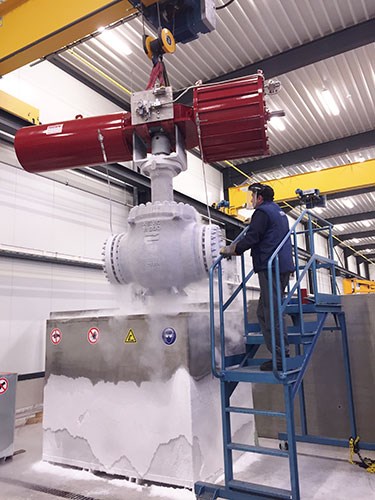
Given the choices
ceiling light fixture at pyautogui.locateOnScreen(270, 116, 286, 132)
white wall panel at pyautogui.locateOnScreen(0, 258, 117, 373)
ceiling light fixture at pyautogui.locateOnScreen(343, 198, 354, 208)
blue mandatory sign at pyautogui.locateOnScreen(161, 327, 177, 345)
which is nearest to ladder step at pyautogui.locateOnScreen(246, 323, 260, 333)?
blue mandatory sign at pyautogui.locateOnScreen(161, 327, 177, 345)

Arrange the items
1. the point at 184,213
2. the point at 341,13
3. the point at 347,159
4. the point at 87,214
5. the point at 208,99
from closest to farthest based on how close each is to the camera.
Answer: the point at 208,99 → the point at 184,213 → the point at 341,13 → the point at 87,214 → the point at 347,159

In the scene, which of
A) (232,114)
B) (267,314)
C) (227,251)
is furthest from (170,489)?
(232,114)

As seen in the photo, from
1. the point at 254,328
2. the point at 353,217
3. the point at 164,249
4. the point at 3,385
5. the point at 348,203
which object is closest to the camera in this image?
the point at 164,249

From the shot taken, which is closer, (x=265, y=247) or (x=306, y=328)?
(x=265, y=247)

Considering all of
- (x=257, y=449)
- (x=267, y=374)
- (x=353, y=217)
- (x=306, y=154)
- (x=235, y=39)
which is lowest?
(x=257, y=449)

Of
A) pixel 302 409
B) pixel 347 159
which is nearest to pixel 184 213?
pixel 302 409

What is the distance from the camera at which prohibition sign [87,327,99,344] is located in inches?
143

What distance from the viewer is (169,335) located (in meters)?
3.22

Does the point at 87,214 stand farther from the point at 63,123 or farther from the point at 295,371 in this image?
the point at 295,371

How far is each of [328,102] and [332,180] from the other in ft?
4.97

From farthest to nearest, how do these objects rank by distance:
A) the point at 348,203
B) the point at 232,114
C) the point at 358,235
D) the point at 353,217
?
the point at 358,235 → the point at 353,217 → the point at 348,203 → the point at 232,114

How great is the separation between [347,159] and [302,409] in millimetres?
8115

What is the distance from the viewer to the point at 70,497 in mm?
2996

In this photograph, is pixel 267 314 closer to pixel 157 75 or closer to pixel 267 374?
pixel 267 374
